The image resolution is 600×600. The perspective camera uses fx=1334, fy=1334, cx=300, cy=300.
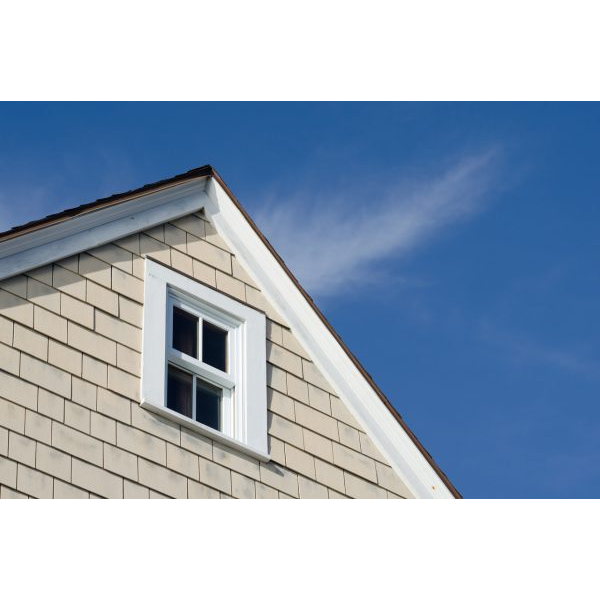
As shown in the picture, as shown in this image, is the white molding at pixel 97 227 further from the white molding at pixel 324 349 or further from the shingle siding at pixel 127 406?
the white molding at pixel 324 349

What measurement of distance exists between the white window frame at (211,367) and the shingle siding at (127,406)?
9 cm

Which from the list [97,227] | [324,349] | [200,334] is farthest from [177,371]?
[324,349]

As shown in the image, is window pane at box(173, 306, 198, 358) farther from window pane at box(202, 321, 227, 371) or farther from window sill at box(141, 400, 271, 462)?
window sill at box(141, 400, 271, 462)

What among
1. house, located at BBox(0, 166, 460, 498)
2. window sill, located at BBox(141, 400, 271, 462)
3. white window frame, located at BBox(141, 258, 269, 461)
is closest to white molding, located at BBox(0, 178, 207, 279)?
house, located at BBox(0, 166, 460, 498)

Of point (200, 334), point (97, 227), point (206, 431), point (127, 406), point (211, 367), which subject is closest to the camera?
point (127, 406)

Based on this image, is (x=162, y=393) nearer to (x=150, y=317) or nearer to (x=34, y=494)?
(x=150, y=317)

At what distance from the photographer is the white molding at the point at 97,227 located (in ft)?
32.8

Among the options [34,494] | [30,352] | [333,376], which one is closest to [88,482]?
[34,494]

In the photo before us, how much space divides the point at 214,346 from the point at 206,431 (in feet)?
3.56

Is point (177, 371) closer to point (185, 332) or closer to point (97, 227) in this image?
point (185, 332)

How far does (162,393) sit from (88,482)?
116 centimetres

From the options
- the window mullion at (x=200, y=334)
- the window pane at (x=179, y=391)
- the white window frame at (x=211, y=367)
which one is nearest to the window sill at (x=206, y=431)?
the white window frame at (x=211, y=367)

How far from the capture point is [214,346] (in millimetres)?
11070

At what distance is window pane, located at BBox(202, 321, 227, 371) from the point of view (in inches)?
432
